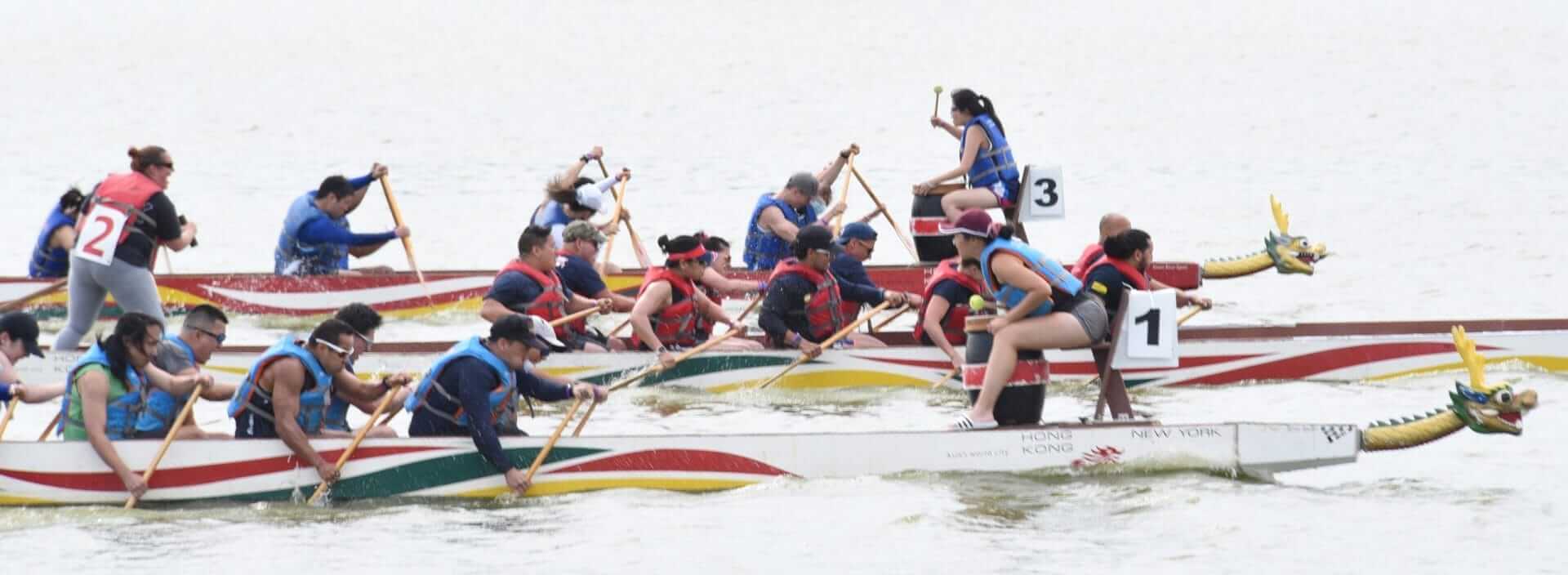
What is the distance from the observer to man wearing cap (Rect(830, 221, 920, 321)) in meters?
15.0

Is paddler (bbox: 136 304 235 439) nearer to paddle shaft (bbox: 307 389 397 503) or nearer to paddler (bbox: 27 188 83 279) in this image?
paddle shaft (bbox: 307 389 397 503)

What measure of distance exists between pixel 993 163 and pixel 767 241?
5.51 ft

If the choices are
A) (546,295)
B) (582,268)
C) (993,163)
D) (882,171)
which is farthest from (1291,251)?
(882,171)

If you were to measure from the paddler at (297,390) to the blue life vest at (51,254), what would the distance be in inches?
228

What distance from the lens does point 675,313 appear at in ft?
48.8

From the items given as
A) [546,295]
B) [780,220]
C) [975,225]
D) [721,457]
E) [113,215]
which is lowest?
[721,457]

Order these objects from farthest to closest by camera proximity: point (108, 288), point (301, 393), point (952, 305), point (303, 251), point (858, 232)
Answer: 1. point (303, 251)
2. point (858, 232)
3. point (952, 305)
4. point (108, 288)
5. point (301, 393)

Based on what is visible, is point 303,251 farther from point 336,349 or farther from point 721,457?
point 721,457

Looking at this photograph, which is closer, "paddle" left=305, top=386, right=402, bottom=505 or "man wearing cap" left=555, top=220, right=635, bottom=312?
"paddle" left=305, top=386, right=402, bottom=505

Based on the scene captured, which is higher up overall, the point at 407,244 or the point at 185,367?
the point at 407,244

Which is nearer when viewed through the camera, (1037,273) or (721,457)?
(721,457)

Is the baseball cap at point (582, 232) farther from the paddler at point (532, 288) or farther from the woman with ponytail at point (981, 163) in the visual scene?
the woman with ponytail at point (981, 163)

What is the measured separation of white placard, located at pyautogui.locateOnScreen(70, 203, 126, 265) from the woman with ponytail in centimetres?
639

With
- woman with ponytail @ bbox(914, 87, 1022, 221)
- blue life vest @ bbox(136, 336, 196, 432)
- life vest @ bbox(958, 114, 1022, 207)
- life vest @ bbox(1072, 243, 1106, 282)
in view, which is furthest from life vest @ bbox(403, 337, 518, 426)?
life vest @ bbox(958, 114, 1022, 207)
